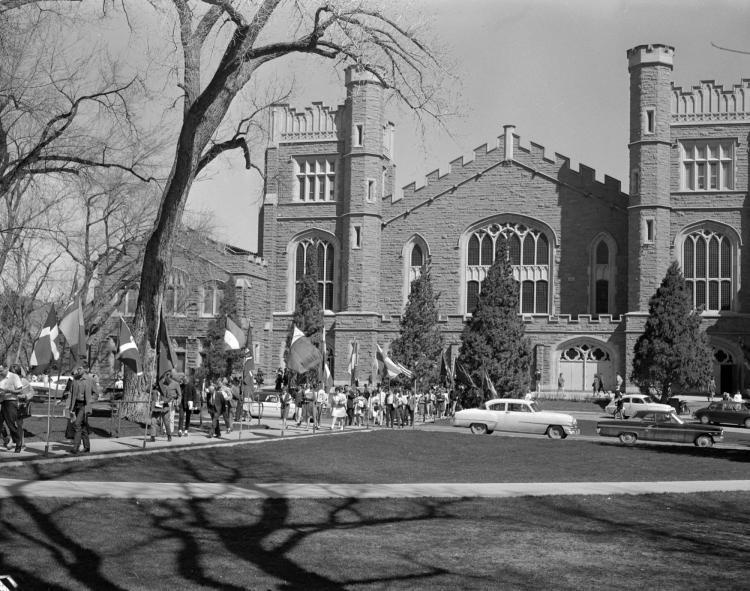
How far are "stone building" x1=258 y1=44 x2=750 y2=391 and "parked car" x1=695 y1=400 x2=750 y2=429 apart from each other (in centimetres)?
937

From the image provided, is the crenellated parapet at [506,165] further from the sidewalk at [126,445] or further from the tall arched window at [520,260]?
the sidewalk at [126,445]

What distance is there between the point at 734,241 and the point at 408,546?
44.2m

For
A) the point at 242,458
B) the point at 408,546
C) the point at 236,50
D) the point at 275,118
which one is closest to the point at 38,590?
the point at 408,546

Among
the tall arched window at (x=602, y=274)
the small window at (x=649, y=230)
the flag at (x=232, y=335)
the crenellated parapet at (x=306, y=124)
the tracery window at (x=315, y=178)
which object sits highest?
the crenellated parapet at (x=306, y=124)

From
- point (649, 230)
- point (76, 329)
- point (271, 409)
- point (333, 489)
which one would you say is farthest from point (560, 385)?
point (333, 489)

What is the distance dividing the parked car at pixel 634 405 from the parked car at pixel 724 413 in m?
A: 1.44

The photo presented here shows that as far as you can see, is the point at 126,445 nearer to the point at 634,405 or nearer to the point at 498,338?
the point at 498,338

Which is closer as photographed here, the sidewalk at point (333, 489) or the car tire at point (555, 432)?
the sidewalk at point (333, 489)

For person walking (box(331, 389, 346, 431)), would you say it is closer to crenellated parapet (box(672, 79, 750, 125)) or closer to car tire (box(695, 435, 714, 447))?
car tire (box(695, 435, 714, 447))

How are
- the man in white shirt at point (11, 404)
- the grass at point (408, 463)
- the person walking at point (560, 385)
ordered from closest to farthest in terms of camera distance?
1. the grass at point (408, 463)
2. the man in white shirt at point (11, 404)
3. the person walking at point (560, 385)

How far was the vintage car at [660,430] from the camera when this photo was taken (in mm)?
28625

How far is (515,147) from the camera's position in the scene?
5503 cm

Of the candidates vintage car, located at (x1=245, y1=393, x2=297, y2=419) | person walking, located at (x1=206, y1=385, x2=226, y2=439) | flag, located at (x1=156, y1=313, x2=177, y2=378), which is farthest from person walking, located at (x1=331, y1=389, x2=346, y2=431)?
flag, located at (x1=156, y1=313, x2=177, y2=378)

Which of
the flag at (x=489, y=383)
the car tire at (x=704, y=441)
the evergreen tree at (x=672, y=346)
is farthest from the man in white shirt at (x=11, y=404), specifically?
the evergreen tree at (x=672, y=346)
